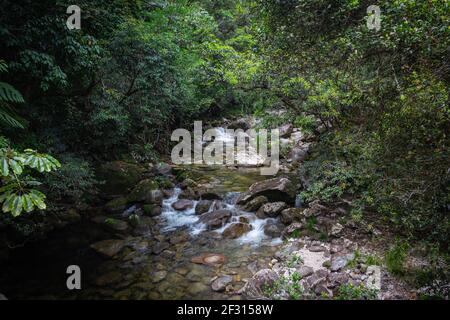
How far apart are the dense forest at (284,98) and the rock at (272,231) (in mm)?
711

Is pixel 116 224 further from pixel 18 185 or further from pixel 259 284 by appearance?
pixel 18 185

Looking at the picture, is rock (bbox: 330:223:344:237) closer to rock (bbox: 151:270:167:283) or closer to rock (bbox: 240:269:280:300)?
rock (bbox: 240:269:280:300)

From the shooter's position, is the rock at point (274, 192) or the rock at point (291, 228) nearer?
the rock at point (291, 228)

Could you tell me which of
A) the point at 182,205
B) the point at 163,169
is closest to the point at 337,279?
the point at 182,205

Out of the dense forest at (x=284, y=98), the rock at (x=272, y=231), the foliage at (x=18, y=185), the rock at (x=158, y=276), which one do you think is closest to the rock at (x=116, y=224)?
the dense forest at (x=284, y=98)

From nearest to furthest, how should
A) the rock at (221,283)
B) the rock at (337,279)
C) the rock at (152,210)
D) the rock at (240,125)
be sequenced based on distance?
the rock at (337,279) → the rock at (221,283) → the rock at (152,210) → the rock at (240,125)

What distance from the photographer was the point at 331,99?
6.31m

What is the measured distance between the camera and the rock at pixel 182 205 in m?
8.94

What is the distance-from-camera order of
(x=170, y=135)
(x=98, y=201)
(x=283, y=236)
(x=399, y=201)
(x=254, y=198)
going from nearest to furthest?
(x=399, y=201) < (x=283, y=236) < (x=254, y=198) < (x=98, y=201) < (x=170, y=135)

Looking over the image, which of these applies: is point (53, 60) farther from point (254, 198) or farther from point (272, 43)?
point (254, 198)

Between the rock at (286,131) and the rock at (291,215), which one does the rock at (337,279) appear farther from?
the rock at (286,131)

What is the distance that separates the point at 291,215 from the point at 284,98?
3.29 meters

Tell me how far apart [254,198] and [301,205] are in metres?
1.37
